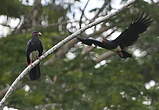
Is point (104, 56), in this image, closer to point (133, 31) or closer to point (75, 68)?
point (75, 68)

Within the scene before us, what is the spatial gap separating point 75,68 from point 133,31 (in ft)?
20.5

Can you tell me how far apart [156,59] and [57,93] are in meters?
2.59

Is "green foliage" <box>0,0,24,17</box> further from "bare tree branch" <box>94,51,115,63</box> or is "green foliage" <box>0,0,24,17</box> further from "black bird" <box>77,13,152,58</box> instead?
"black bird" <box>77,13,152,58</box>

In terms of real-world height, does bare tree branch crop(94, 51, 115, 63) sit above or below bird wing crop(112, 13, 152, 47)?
below

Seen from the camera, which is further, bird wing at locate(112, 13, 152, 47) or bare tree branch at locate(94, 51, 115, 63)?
bare tree branch at locate(94, 51, 115, 63)

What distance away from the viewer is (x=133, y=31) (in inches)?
355

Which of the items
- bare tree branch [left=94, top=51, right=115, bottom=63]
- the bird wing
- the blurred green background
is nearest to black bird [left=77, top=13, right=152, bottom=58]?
the bird wing

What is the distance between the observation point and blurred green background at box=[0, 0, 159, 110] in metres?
13.4

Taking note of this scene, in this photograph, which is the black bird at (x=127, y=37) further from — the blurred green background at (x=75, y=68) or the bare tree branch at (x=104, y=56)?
the bare tree branch at (x=104, y=56)

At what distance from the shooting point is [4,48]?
13.8 metres

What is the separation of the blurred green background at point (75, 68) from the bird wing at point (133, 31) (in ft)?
10.6

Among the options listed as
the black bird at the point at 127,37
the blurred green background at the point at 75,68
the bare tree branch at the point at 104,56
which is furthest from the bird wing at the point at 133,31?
the bare tree branch at the point at 104,56

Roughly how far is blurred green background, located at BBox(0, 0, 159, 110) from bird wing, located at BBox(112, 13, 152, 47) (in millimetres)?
3222

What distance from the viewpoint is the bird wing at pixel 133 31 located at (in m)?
8.88
